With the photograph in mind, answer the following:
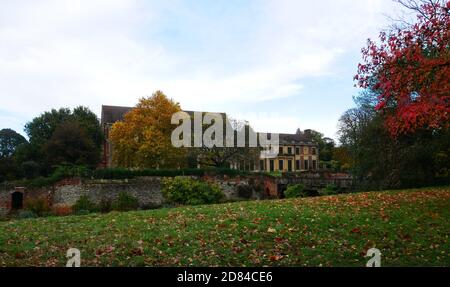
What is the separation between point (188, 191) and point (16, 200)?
13084 millimetres

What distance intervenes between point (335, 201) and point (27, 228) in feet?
33.0

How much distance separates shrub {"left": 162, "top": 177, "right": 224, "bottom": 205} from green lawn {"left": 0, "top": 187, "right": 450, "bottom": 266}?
16.4 meters

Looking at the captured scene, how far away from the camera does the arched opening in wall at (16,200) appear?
2884cm

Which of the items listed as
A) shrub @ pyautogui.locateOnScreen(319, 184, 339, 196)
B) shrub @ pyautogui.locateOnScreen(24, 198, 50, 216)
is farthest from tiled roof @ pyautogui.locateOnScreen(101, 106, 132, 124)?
shrub @ pyautogui.locateOnScreen(319, 184, 339, 196)

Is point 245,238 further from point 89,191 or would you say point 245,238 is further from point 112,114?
point 112,114

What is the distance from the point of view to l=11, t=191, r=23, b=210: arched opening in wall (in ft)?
94.6

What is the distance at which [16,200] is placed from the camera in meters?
29.1

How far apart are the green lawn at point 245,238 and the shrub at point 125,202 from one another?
15.6 metres

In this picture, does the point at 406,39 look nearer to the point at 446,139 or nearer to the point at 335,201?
the point at 335,201

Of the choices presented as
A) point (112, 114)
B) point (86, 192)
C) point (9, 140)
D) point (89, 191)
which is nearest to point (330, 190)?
→ point (89, 191)

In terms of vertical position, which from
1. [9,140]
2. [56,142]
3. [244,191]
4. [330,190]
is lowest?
[244,191]

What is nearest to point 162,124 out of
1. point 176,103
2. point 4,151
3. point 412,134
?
point 176,103

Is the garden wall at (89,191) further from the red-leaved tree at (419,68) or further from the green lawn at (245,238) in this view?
the red-leaved tree at (419,68)

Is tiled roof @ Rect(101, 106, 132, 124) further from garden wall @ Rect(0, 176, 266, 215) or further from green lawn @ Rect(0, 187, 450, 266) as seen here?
green lawn @ Rect(0, 187, 450, 266)
